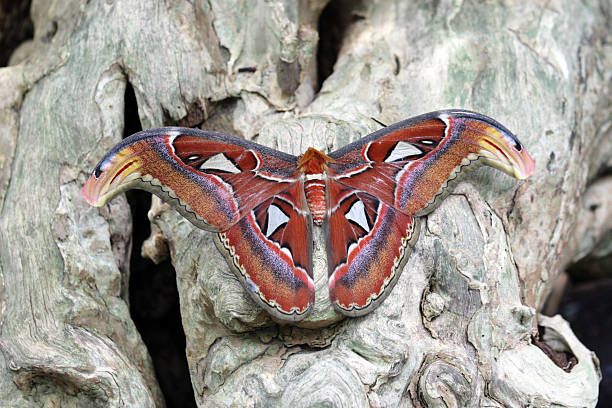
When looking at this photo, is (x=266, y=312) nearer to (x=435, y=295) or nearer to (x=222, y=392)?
(x=222, y=392)

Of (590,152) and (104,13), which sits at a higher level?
(104,13)

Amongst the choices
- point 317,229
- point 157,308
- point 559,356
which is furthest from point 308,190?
point 157,308

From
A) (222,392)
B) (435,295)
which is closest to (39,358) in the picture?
(222,392)

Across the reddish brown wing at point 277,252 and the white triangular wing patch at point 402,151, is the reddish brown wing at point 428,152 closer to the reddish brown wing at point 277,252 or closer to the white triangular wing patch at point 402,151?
the white triangular wing patch at point 402,151

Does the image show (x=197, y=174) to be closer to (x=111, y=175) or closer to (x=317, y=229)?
(x=111, y=175)

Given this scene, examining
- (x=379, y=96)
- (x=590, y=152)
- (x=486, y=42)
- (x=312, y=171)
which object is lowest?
(x=590, y=152)

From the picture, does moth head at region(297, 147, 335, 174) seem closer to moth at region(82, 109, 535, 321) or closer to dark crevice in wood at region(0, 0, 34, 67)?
moth at region(82, 109, 535, 321)

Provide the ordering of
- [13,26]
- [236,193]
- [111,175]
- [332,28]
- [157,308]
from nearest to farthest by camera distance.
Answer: [111,175]
[236,193]
[157,308]
[332,28]
[13,26]
